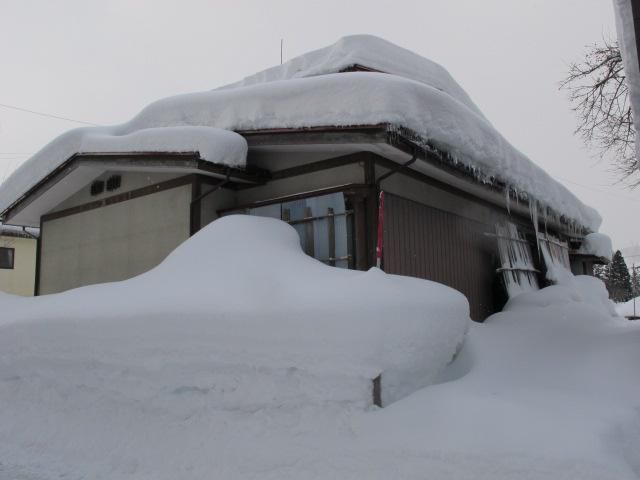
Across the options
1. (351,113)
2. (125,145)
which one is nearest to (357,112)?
(351,113)

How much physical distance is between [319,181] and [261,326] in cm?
316

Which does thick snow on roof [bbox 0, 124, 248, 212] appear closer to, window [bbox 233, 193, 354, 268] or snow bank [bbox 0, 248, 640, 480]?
window [bbox 233, 193, 354, 268]

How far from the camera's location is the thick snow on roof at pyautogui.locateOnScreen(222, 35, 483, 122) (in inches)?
379

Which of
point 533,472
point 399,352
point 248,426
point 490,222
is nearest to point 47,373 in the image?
point 248,426

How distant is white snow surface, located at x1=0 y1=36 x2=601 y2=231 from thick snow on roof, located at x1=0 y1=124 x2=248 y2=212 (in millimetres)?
31

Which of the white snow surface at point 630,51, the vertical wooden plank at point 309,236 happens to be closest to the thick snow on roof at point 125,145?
the vertical wooden plank at point 309,236

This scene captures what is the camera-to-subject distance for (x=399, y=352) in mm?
3883

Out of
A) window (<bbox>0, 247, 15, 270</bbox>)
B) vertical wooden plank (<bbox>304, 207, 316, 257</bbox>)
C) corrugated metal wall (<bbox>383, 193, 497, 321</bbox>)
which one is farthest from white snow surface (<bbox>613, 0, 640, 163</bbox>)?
window (<bbox>0, 247, 15, 270</bbox>)

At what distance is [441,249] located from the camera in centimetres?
775

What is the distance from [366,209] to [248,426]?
3.24 m

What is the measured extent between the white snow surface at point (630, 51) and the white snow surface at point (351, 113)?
7.41 ft

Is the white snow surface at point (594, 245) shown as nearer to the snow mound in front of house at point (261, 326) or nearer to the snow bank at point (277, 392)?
the snow bank at point (277, 392)

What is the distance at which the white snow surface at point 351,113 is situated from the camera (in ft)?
19.4

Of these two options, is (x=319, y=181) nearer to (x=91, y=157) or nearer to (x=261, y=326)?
(x=261, y=326)
